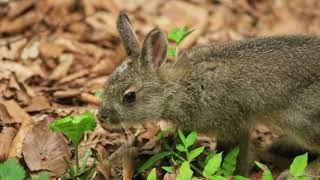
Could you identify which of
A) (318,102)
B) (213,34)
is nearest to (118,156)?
(318,102)

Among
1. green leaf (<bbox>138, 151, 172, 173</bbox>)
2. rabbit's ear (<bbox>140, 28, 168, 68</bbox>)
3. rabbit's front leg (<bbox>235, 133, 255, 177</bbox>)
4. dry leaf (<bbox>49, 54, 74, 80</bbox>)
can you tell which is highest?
rabbit's ear (<bbox>140, 28, 168, 68</bbox>)

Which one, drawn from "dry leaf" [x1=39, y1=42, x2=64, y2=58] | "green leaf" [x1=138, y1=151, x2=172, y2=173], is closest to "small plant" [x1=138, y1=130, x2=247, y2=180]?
"green leaf" [x1=138, y1=151, x2=172, y2=173]

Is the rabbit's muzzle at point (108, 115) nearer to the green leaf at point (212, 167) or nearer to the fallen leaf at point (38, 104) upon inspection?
the fallen leaf at point (38, 104)

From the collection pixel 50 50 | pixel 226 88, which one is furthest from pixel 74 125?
pixel 50 50

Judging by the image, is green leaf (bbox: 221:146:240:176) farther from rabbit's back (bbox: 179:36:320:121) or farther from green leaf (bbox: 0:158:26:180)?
green leaf (bbox: 0:158:26:180)

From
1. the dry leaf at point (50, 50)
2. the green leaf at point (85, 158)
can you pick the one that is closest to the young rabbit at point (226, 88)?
the green leaf at point (85, 158)

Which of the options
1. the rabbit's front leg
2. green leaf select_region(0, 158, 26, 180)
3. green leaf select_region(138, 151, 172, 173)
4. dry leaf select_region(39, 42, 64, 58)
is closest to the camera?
green leaf select_region(0, 158, 26, 180)

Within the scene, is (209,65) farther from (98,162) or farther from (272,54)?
(98,162)
